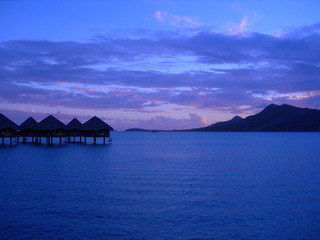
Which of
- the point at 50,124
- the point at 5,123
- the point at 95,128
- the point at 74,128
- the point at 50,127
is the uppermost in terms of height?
the point at 5,123

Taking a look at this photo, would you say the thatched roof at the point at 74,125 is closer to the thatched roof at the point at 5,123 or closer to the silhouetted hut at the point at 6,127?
the silhouetted hut at the point at 6,127

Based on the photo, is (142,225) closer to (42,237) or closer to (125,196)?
(42,237)

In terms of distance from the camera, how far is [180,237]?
1095 centimetres

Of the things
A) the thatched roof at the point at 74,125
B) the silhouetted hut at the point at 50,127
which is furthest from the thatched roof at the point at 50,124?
the thatched roof at the point at 74,125

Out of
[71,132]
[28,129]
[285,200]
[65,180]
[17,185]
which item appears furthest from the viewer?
[71,132]

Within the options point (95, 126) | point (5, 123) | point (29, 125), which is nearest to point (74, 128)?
point (95, 126)

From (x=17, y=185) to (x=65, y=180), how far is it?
9.74 feet

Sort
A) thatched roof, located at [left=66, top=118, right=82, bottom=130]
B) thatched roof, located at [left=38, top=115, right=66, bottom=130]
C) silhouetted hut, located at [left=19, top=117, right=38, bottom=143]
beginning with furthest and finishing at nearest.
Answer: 1. thatched roof, located at [left=66, top=118, right=82, bottom=130]
2. silhouetted hut, located at [left=19, top=117, right=38, bottom=143]
3. thatched roof, located at [left=38, top=115, right=66, bottom=130]

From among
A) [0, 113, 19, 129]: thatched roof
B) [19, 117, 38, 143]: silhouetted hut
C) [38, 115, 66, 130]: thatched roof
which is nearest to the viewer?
[0, 113, 19, 129]: thatched roof

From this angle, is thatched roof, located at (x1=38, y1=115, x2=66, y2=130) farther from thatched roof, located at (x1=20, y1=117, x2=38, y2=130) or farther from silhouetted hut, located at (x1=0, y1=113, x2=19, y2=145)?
silhouetted hut, located at (x1=0, y1=113, x2=19, y2=145)

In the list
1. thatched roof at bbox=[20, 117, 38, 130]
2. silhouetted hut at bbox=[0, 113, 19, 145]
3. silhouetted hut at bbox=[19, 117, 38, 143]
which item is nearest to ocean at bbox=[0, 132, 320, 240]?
silhouetted hut at bbox=[0, 113, 19, 145]

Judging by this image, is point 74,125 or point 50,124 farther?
point 74,125

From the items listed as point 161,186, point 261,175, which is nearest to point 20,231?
point 161,186

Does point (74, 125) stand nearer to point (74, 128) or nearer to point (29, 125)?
point (74, 128)
